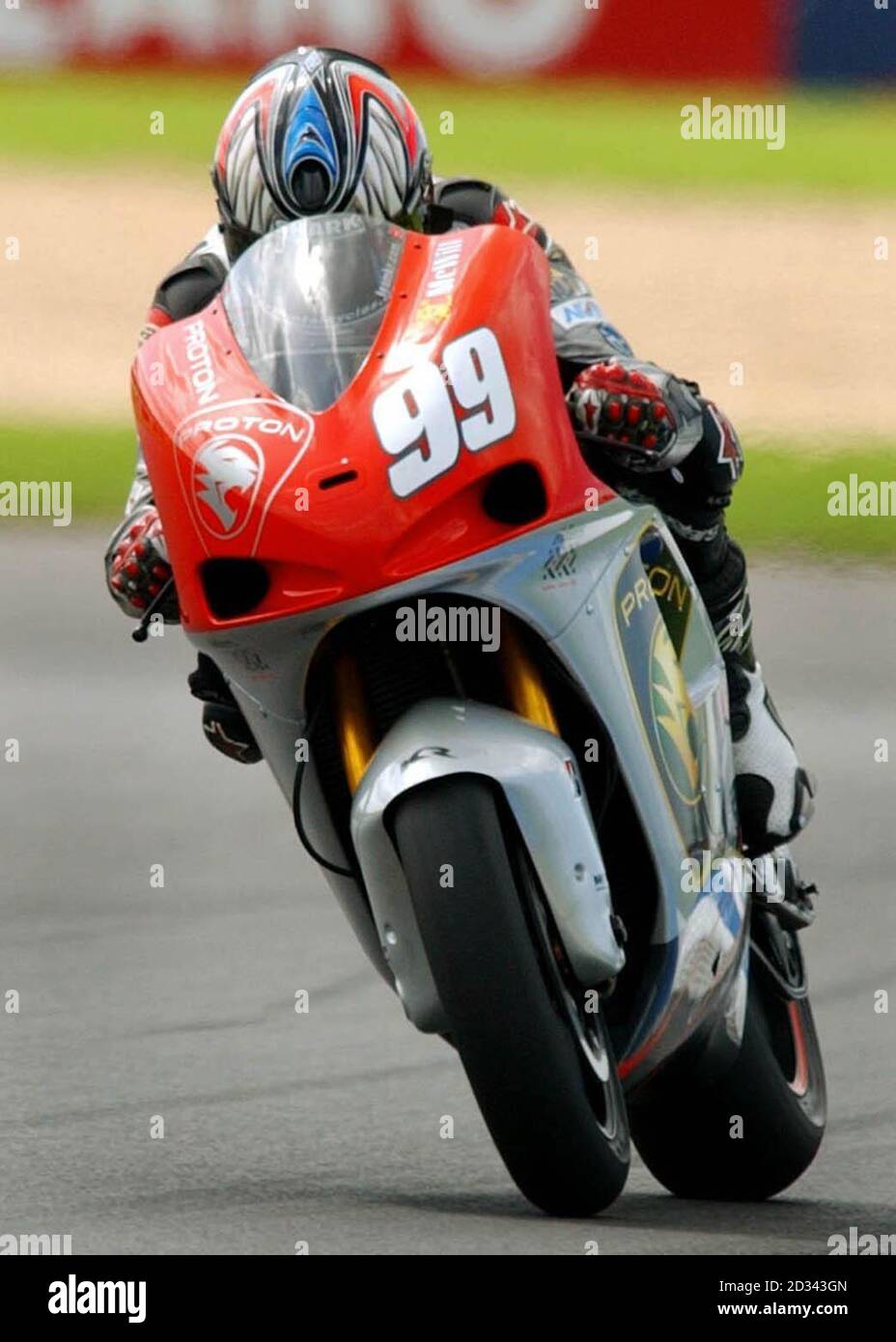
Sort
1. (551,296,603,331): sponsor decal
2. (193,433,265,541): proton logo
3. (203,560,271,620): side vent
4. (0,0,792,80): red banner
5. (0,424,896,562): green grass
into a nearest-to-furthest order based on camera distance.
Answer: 1. (193,433,265,541): proton logo
2. (203,560,271,620): side vent
3. (551,296,603,331): sponsor decal
4. (0,424,896,562): green grass
5. (0,0,792,80): red banner

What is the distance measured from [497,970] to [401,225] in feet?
3.82

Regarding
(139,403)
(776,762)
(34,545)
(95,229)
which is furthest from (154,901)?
(95,229)

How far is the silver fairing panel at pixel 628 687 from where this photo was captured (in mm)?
3746

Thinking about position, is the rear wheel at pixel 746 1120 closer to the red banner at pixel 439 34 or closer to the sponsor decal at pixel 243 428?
the sponsor decal at pixel 243 428

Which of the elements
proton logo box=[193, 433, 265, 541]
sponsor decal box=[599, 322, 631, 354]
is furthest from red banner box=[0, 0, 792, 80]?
proton logo box=[193, 433, 265, 541]

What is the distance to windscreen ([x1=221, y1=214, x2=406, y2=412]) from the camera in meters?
3.78

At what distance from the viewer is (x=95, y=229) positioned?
1545cm

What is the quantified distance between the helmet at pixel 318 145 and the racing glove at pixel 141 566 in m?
0.45

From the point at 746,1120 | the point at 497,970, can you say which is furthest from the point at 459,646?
the point at 746,1120

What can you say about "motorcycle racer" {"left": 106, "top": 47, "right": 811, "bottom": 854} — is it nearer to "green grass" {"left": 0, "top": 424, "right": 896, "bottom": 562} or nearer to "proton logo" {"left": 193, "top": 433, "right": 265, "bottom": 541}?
"proton logo" {"left": 193, "top": 433, "right": 265, "bottom": 541}

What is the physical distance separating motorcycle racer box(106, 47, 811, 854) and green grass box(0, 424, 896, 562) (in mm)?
6632

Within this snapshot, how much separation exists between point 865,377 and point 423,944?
9834 millimetres

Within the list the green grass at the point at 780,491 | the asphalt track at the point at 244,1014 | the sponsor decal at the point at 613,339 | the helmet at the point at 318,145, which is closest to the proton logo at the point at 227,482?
the helmet at the point at 318,145

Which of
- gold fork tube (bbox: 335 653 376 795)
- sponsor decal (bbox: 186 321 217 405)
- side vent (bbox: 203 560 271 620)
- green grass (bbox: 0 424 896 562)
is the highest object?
sponsor decal (bbox: 186 321 217 405)
